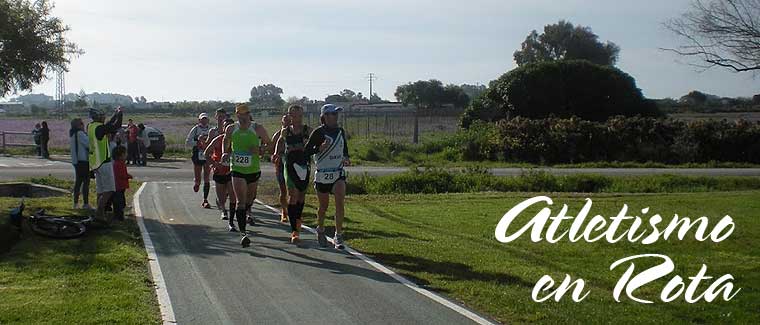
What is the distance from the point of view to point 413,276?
1009 cm

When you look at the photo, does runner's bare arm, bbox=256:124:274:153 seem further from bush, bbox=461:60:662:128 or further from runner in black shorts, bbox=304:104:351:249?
bush, bbox=461:60:662:128

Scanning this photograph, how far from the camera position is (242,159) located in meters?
12.7

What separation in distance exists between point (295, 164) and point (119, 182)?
3.64 m

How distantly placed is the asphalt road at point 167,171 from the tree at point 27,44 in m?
8.86

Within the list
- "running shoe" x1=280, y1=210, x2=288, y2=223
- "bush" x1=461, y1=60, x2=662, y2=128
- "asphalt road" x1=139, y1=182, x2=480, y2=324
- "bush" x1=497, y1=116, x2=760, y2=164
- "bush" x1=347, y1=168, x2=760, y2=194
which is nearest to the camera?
"asphalt road" x1=139, y1=182, x2=480, y2=324

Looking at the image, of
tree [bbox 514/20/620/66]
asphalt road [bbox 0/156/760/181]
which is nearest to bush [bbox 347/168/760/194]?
asphalt road [bbox 0/156/760/181]

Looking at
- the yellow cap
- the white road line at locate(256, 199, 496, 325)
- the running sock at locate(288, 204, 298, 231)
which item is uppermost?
the yellow cap

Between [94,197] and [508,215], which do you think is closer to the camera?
[508,215]

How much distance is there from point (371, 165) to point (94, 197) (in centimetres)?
1890

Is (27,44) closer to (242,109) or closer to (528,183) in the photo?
(242,109)

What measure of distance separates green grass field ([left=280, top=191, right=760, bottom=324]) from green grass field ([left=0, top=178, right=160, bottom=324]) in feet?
9.88

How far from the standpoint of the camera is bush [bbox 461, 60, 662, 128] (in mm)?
54781

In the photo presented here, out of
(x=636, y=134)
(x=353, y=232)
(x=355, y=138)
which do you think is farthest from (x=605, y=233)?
(x=355, y=138)

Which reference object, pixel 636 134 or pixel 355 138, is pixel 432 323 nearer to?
pixel 636 134
